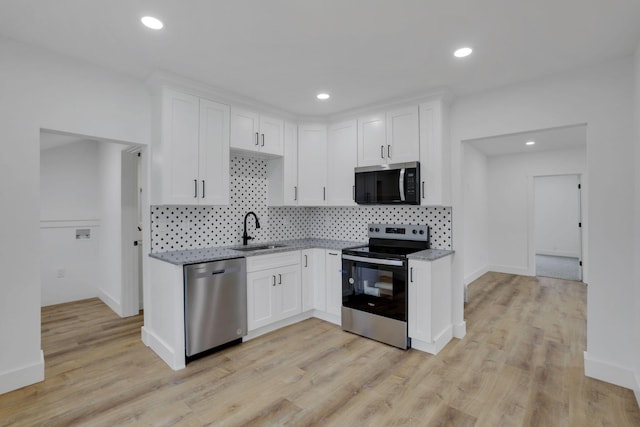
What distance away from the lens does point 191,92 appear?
2971 millimetres

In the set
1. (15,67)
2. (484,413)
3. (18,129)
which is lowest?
(484,413)

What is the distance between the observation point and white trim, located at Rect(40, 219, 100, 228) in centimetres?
432

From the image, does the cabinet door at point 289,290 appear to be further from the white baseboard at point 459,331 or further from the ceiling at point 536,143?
the ceiling at point 536,143

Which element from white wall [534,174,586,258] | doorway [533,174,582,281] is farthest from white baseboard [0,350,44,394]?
white wall [534,174,586,258]

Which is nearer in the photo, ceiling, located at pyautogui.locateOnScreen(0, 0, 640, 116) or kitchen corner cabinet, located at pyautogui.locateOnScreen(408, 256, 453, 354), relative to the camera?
ceiling, located at pyautogui.locateOnScreen(0, 0, 640, 116)

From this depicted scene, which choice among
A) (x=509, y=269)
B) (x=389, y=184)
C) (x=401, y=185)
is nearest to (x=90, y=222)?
(x=389, y=184)

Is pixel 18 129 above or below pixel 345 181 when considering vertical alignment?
above

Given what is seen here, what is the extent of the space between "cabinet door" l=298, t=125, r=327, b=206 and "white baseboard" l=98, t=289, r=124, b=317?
267cm

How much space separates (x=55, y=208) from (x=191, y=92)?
121 inches

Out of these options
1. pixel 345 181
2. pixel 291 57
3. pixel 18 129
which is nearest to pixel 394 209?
pixel 345 181

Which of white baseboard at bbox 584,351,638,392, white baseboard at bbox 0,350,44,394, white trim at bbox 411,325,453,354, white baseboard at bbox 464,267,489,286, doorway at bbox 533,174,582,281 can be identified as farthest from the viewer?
doorway at bbox 533,174,582,281

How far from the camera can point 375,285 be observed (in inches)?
128

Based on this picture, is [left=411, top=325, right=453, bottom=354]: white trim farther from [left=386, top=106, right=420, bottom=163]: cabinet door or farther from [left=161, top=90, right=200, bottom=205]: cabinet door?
[left=161, top=90, right=200, bottom=205]: cabinet door

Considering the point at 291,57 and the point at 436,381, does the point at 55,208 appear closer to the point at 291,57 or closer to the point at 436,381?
the point at 291,57
